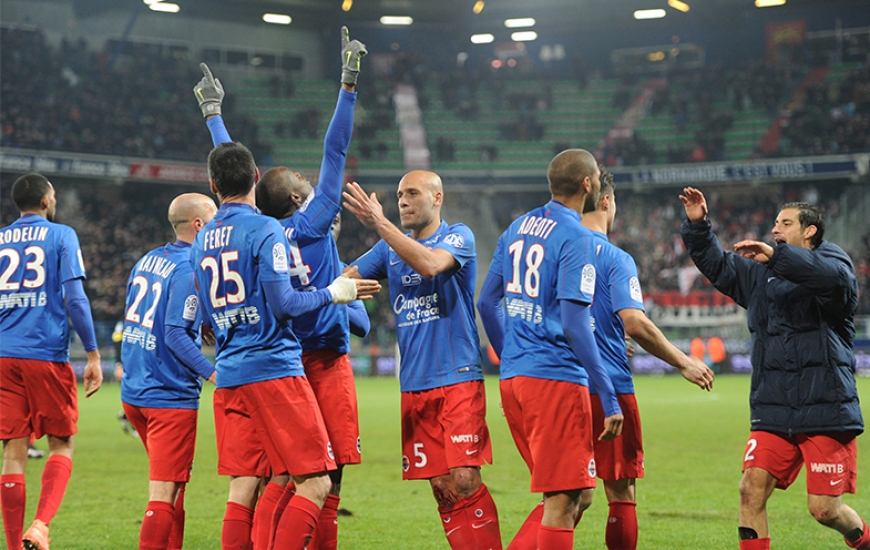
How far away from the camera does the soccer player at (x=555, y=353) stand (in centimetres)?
483

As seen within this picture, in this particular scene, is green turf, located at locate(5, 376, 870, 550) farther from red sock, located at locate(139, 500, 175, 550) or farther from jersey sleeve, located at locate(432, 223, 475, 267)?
jersey sleeve, located at locate(432, 223, 475, 267)

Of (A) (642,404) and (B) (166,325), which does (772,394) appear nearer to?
(B) (166,325)

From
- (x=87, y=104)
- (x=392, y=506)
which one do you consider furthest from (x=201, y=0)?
(x=392, y=506)

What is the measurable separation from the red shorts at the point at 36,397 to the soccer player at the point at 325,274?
2.21 metres

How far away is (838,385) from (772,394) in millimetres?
393

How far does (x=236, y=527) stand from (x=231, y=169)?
198cm

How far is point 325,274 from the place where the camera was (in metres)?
5.66

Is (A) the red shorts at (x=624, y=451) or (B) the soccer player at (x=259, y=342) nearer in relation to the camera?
(B) the soccer player at (x=259, y=342)

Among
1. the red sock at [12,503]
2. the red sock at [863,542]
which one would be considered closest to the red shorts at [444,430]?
the red sock at [863,542]

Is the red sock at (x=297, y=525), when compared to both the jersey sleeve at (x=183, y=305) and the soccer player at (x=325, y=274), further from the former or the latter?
the jersey sleeve at (x=183, y=305)

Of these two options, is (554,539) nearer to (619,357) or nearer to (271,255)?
(619,357)

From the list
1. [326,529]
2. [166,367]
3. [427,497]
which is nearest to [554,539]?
[326,529]

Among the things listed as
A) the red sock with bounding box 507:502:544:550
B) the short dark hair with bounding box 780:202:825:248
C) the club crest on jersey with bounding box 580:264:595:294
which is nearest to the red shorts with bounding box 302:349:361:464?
the red sock with bounding box 507:502:544:550

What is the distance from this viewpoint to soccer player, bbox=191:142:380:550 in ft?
15.8
